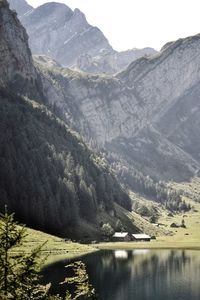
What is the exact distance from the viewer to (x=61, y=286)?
9706 cm

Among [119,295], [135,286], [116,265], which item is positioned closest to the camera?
[119,295]

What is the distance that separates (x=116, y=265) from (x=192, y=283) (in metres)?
31.6

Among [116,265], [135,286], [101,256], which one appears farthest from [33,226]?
[135,286]

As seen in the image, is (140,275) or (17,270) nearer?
(17,270)

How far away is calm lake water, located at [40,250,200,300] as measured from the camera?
97875 millimetres

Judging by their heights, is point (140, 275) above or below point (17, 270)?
below

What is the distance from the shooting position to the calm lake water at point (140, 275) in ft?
321

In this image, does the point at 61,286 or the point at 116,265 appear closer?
the point at 61,286

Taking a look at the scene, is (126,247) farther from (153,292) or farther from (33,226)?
(153,292)

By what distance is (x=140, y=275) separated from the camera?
120500mm

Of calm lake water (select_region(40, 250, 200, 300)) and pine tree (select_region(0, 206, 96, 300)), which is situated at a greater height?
pine tree (select_region(0, 206, 96, 300))

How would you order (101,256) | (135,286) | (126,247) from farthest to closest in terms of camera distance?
(126,247) → (101,256) → (135,286)

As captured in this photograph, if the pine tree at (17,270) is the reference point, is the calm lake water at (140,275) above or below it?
below

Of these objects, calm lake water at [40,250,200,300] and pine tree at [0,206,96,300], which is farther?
calm lake water at [40,250,200,300]
